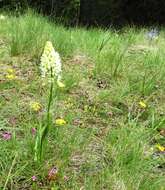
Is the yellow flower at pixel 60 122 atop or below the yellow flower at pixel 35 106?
atop

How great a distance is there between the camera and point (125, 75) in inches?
170

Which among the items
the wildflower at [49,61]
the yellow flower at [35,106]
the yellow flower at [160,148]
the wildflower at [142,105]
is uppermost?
the wildflower at [49,61]

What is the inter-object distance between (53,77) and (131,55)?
2.57 metres

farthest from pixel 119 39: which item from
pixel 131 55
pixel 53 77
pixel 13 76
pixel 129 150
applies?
pixel 53 77

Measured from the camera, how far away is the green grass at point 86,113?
2680 mm

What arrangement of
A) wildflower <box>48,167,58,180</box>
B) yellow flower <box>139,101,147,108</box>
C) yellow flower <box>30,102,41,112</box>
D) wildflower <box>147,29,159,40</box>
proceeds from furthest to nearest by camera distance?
wildflower <box>147,29,159,40</box>
yellow flower <box>139,101,147,108</box>
yellow flower <box>30,102,41,112</box>
wildflower <box>48,167,58,180</box>

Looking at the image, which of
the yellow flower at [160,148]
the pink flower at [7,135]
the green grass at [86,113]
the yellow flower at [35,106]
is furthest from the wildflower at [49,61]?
the yellow flower at [160,148]

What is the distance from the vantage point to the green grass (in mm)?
2680

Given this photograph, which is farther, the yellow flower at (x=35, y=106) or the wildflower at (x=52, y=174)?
the yellow flower at (x=35, y=106)

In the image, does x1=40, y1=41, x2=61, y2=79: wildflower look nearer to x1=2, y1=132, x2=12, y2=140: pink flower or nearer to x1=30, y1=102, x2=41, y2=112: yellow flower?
x1=2, y1=132, x2=12, y2=140: pink flower

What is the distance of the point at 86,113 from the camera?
3.56 meters

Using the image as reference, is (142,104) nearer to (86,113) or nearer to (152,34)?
(86,113)

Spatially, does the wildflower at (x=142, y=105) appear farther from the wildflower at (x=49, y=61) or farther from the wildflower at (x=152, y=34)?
the wildflower at (x=152, y=34)

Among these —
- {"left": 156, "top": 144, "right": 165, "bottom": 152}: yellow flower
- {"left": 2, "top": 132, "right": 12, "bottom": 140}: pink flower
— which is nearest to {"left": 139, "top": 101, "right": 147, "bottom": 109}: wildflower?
{"left": 156, "top": 144, "right": 165, "bottom": 152}: yellow flower
